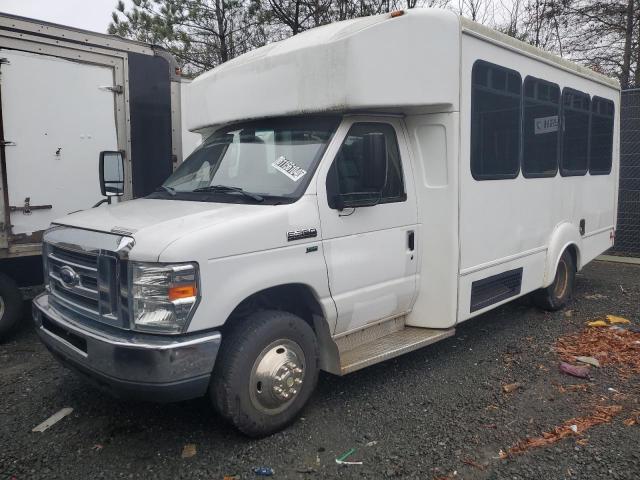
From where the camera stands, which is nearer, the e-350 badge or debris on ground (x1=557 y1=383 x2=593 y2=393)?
the e-350 badge

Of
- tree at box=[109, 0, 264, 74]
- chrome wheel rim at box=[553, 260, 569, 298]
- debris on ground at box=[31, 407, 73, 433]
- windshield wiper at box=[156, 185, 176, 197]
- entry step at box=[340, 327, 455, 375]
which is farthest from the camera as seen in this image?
tree at box=[109, 0, 264, 74]

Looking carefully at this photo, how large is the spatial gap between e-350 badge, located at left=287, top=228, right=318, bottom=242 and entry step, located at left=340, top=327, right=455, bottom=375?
39.8 inches

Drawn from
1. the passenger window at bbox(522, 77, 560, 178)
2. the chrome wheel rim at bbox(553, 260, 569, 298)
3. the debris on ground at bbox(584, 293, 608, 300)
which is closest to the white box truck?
the passenger window at bbox(522, 77, 560, 178)

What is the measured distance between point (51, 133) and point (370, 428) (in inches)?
168

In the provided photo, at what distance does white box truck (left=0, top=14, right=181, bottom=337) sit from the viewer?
17.4 ft

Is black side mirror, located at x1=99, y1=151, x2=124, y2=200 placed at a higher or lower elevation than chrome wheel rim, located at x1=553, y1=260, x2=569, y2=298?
higher

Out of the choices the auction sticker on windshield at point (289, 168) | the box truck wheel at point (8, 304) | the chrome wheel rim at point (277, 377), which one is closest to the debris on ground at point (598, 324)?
the chrome wheel rim at point (277, 377)

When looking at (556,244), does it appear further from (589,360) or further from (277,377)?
(277,377)

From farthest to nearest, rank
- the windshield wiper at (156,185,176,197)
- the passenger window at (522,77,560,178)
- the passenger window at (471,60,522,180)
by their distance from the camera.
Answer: the passenger window at (522,77,560,178)
the passenger window at (471,60,522,180)
the windshield wiper at (156,185,176,197)

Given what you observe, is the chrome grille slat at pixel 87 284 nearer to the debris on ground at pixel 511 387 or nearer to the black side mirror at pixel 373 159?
the black side mirror at pixel 373 159

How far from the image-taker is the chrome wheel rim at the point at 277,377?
3580 millimetres

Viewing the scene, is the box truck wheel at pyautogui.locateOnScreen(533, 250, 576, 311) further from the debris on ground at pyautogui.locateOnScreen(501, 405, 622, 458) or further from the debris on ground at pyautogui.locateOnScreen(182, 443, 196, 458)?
the debris on ground at pyautogui.locateOnScreen(182, 443, 196, 458)

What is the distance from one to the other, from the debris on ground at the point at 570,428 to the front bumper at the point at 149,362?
6.59 feet

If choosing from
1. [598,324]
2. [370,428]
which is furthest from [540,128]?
[370,428]
